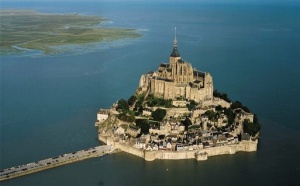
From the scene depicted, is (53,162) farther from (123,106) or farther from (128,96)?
(128,96)

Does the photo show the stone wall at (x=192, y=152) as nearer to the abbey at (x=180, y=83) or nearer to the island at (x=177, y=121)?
the island at (x=177, y=121)

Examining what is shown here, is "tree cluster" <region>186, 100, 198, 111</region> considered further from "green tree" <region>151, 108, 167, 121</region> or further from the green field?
the green field

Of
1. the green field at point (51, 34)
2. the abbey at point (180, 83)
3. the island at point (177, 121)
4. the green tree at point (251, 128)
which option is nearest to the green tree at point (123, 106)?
the island at point (177, 121)

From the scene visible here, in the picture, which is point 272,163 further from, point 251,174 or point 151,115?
point 151,115

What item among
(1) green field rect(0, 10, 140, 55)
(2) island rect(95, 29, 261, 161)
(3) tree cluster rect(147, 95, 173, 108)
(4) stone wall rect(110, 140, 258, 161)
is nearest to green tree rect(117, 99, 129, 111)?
(2) island rect(95, 29, 261, 161)

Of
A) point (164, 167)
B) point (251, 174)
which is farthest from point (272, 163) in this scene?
point (164, 167)

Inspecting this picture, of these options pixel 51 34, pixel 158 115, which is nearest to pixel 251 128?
pixel 158 115
